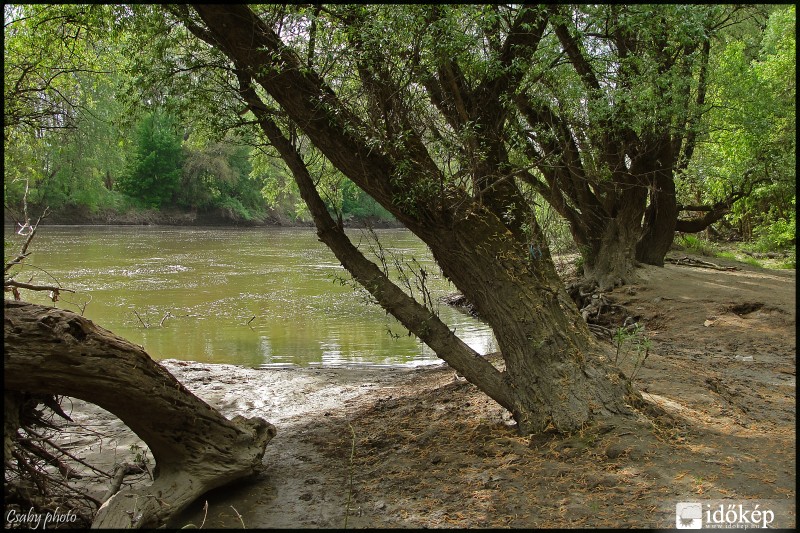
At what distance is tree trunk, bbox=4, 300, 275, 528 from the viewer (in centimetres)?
340

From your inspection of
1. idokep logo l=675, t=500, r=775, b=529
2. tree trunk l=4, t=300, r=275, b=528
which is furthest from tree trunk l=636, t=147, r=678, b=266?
tree trunk l=4, t=300, r=275, b=528

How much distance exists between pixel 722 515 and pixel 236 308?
12.3m

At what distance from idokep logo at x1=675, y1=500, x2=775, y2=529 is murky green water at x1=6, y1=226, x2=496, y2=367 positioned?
2.73 m

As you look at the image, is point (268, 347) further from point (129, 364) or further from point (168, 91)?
point (129, 364)

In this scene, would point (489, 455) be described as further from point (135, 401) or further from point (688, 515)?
point (135, 401)

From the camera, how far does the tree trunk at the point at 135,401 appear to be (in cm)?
340

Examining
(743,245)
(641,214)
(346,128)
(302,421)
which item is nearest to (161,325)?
(302,421)

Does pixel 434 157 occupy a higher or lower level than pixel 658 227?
higher

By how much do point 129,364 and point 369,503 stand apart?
1.81 metres

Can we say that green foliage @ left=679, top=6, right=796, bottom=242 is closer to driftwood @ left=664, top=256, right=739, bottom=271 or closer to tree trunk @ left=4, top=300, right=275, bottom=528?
driftwood @ left=664, top=256, right=739, bottom=271

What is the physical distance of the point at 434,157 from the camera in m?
5.32

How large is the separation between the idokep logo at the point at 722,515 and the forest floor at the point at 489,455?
22 mm

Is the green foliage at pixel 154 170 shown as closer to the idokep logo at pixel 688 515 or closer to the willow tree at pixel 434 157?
the willow tree at pixel 434 157

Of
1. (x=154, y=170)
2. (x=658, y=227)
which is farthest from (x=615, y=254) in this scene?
(x=154, y=170)
